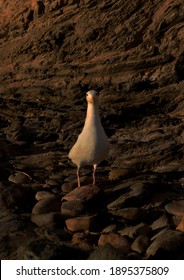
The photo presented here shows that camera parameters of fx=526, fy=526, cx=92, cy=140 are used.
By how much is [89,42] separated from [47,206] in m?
8.12

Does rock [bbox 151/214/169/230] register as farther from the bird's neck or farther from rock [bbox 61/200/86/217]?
the bird's neck

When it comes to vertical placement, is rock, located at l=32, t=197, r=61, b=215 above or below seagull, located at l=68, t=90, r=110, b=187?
below

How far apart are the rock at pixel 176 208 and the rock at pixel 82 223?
91 cm

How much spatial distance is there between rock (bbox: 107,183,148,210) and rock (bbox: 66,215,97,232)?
1.59 feet

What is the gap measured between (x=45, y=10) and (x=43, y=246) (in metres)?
10.8

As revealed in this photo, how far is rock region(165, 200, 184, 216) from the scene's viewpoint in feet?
20.4

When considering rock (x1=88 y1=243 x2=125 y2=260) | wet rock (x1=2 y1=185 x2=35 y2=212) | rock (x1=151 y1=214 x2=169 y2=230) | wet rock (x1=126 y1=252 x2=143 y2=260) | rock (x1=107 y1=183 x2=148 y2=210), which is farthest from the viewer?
wet rock (x1=2 y1=185 x2=35 y2=212)

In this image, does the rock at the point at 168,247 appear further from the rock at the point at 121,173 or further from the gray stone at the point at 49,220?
the rock at the point at 121,173

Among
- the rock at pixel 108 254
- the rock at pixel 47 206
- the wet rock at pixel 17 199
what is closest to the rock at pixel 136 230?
the rock at pixel 108 254

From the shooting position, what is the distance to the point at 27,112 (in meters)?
12.8

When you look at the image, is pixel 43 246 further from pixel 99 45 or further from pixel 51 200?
pixel 99 45

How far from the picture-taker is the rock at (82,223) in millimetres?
6156

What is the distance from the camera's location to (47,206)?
268 inches

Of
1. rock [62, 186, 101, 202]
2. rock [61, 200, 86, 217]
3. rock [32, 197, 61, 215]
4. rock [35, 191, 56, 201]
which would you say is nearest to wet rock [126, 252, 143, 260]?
rock [61, 200, 86, 217]
